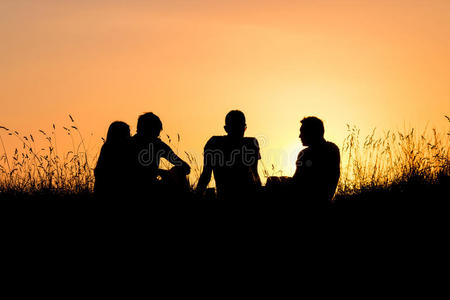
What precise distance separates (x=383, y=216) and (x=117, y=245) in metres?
2.62

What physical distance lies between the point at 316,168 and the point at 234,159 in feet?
2.62

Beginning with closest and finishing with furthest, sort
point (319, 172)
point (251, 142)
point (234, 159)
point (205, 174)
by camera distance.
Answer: point (319, 172)
point (234, 159)
point (251, 142)
point (205, 174)

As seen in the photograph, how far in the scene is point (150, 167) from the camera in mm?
5438

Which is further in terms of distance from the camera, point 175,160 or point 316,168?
point 175,160

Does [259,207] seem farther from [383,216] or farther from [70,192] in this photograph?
[70,192]

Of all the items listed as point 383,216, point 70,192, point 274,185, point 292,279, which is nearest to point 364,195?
point 383,216

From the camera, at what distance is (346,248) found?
15.9 ft

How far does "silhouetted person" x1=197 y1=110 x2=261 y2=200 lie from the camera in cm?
523

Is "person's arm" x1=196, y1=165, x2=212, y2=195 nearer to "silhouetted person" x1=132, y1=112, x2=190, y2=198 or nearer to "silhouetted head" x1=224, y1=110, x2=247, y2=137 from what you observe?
"silhouetted person" x1=132, y1=112, x2=190, y2=198

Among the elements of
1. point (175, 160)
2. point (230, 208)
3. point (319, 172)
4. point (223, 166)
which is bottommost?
point (230, 208)

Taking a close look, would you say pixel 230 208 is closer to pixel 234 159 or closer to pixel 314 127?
pixel 234 159

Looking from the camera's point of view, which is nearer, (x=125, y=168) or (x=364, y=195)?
(x=125, y=168)

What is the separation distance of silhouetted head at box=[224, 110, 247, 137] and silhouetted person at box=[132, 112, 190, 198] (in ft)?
2.43

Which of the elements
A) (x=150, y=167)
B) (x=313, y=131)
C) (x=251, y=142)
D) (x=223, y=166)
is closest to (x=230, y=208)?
(x=223, y=166)
